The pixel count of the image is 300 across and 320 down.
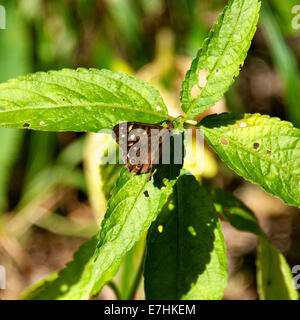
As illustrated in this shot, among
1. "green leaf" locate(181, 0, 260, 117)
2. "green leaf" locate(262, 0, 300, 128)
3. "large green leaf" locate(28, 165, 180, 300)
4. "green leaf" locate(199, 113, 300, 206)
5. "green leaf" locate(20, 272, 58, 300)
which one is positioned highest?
"green leaf" locate(262, 0, 300, 128)

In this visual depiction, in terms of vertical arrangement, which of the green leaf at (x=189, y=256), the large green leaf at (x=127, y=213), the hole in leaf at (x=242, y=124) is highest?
the hole in leaf at (x=242, y=124)

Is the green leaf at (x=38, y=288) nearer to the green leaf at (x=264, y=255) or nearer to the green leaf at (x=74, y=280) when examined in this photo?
the green leaf at (x=74, y=280)

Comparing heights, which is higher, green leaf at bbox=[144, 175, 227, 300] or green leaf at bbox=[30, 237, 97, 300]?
green leaf at bbox=[144, 175, 227, 300]

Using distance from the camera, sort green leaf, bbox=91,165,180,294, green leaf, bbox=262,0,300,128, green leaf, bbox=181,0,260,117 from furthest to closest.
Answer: green leaf, bbox=262,0,300,128 < green leaf, bbox=181,0,260,117 < green leaf, bbox=91,165,180,294

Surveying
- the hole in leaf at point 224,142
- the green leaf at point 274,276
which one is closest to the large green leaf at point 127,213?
the hole in leaf at point 224,142

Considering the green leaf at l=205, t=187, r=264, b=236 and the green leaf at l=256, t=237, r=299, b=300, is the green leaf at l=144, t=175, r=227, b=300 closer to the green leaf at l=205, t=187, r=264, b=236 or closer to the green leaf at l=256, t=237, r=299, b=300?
the green leaf at l=205, t=187, r=264, b=236

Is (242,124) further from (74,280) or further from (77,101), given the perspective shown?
(74,280)

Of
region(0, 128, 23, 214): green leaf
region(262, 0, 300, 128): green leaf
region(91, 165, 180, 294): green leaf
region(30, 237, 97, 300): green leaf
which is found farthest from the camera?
region(0, 128, 23, 214): green leaf

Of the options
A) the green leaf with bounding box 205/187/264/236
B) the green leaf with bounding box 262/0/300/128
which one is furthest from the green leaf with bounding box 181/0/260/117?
the green leaf with bounding box 262/0/300/128
